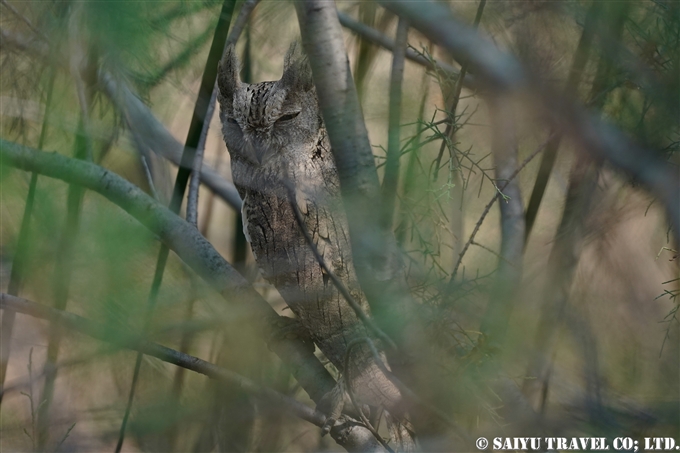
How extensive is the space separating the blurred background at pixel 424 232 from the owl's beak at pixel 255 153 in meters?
0.26

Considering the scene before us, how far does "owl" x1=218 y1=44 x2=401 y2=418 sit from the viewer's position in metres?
1.48

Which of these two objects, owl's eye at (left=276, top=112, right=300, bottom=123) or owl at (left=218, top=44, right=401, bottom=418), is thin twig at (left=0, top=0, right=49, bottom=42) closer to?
owl at (left=218, top=44, right=401, bottom=418)

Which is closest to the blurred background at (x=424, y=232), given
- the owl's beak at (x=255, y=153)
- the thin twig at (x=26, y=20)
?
the thin twig at (x=26, y=20)

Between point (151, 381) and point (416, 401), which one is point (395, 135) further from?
point (151, 381)

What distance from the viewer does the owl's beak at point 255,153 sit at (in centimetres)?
159

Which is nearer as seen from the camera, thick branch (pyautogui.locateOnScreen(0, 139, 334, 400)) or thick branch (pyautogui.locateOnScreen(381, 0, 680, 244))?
thick branch (pyautogui.locateOnScreen(381, 0, 680, 244))

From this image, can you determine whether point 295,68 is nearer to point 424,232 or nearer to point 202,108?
point 202,108

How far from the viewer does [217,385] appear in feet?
4.56

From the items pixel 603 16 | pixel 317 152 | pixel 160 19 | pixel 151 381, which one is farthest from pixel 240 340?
pixel 603 16

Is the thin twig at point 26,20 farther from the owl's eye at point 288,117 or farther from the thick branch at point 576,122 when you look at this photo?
the thick branch at point 576,122

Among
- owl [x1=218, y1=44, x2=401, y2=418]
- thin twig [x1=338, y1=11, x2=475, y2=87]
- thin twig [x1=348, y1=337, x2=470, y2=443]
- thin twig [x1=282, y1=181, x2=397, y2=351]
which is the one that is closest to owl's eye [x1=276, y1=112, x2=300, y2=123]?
owl [x1=218, y1=44, x2=401, y2=418]

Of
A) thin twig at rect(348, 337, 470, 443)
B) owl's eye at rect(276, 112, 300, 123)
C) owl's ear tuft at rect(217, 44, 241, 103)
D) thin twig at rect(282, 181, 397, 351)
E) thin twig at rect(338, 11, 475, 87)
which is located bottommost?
thin twig at rect(348, 337, 470, 443)

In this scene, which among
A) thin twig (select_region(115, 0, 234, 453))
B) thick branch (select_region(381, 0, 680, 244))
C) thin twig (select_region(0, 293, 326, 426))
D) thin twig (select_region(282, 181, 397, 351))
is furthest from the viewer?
thin twig (select_region(115, 0, 234, 453))

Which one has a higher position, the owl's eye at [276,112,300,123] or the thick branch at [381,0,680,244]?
the owl's eye at [276,112,300,123]
